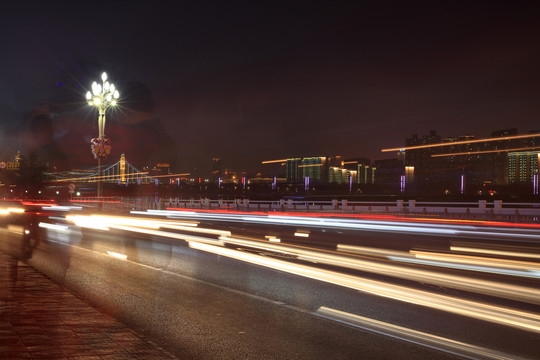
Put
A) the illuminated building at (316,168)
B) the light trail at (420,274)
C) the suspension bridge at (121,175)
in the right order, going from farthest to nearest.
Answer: the illuminated building at (316,168)
the suspension bridge at (121,175)
the light trail at (420,274)

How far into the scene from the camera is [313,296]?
7.77 m

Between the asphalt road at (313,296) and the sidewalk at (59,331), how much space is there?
462mm

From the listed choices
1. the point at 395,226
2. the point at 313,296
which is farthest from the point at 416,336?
the point at 395,226

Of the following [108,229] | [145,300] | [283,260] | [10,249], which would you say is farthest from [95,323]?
[108,229]

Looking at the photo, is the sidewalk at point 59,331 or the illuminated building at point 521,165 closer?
the sidewalk at point 59,331

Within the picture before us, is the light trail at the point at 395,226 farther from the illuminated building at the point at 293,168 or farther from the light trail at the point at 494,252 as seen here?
the illuminated building at the point at 293,168

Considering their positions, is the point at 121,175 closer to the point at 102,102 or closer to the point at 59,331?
the point at 102,102

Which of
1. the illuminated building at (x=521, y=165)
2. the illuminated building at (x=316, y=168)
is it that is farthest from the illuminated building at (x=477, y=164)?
the illuminated building at (x=316, y=168)

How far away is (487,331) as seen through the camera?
18.6ft

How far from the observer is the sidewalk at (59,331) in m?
4.51

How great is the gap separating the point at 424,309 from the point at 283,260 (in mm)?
5338

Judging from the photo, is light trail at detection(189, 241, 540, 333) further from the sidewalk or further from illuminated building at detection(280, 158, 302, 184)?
illuminated building at detection(280, 158, 302, 184)

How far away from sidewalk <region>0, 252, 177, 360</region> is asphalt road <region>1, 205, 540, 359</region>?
0.46 meters

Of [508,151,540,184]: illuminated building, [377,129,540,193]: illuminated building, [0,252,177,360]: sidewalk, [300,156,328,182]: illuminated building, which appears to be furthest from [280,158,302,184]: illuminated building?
[0,252,177,360]: sidewalk
